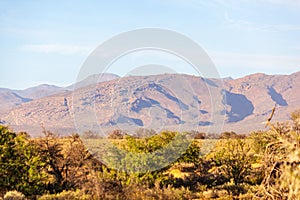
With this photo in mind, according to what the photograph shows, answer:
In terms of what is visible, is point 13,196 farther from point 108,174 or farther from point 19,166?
point 108,174

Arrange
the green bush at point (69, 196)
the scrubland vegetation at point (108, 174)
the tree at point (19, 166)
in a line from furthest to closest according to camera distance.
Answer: the tree at point (19, 166) → the scrubland vegetation at point (108, 174) → the green bush at point (69, 196)

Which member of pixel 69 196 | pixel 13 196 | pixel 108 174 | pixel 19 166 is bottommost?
pixel 69 196

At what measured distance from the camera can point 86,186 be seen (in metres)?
28.1

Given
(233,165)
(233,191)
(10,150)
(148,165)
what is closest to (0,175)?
(10,150)

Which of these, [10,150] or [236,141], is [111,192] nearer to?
[10,150]

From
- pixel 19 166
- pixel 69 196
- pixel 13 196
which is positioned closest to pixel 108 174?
pixel 69 196

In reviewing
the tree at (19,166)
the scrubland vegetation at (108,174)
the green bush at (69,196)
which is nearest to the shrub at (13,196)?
the scrubland vegetation at (108,174)

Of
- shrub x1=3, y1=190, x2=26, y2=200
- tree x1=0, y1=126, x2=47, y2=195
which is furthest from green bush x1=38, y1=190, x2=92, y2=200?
tree x1=0, y1=126, x2=47, y2=195

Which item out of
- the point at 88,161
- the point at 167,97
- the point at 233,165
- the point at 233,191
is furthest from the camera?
the point at 167,97

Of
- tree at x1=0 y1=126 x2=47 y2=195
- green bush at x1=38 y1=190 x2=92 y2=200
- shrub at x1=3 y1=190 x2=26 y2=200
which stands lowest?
green bush at x1=38 y1=190 x2=92 y2=200

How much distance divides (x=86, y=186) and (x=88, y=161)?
5.45 m

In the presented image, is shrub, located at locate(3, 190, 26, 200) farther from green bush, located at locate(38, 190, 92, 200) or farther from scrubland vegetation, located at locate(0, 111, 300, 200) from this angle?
green bush, located at locate(38, 190, 92, 200)

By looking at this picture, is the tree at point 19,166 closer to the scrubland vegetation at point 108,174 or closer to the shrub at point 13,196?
the scrubland vegetation at point 108,174

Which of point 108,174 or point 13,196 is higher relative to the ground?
point 108,174
